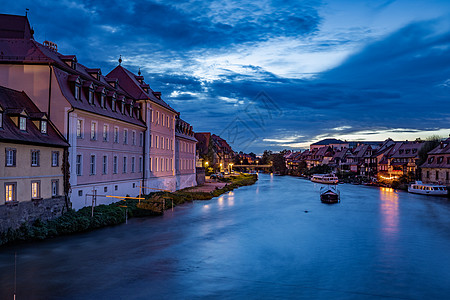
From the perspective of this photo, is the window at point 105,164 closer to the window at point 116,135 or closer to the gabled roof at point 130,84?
the window at point 116,135

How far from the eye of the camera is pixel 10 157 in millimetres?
20281

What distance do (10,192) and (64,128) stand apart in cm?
662

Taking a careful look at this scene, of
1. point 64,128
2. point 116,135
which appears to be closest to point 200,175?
point 116,135

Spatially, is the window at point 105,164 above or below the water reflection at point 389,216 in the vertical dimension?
above

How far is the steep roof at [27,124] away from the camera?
67.1 ft

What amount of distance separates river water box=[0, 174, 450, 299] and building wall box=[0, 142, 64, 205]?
308 centimetres

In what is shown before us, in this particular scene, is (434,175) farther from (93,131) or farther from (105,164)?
(93,131)

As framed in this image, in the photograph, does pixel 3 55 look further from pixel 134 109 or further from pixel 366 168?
pixel 366 168

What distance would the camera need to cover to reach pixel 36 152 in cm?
2225

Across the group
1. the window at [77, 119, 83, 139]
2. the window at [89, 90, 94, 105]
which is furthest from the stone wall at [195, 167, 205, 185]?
the window at [77, 119, 83, 139]

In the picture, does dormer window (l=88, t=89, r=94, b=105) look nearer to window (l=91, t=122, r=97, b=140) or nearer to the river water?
window (l=91, t=122, r=97, b=140)

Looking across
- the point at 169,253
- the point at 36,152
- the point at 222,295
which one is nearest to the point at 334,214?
the point at 169,253

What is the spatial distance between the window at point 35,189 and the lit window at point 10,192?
1.47 meters

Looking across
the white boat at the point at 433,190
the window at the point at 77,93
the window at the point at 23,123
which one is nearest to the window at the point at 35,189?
the window at the point at 23,123
